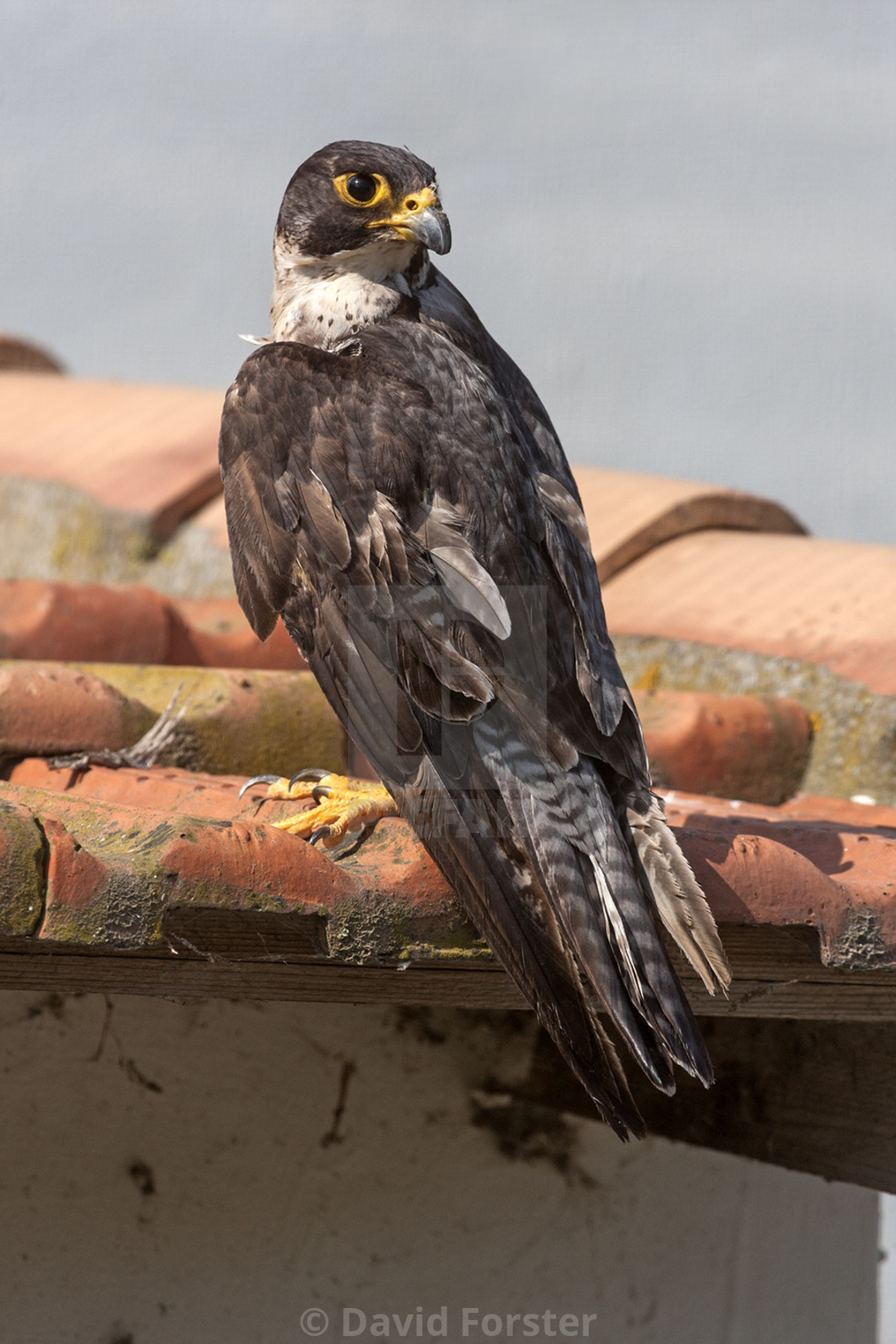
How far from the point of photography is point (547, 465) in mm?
1913

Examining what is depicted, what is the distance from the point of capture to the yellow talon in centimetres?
158

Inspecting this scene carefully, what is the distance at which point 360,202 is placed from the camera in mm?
2033

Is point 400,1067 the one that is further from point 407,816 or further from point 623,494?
point 623,494

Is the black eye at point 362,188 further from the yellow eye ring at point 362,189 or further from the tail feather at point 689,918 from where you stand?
the tail feather at point 689,918

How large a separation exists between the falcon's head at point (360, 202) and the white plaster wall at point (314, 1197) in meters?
1.07

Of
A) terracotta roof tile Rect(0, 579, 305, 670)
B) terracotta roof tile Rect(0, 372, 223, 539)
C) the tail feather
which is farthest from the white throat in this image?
terracotta roof tile Rect(0, 372, 223, 539)

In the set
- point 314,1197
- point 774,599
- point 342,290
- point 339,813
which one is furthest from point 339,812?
point 774,599

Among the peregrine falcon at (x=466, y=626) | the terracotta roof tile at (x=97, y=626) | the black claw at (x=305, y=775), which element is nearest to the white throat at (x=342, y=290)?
the peregrine falcon at (x=466, y=626)

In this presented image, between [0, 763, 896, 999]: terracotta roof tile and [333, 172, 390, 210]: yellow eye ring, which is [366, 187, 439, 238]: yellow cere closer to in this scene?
[333, 172, 390, 210]: yellow eye ring

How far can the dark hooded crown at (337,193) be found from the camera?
6.57ft

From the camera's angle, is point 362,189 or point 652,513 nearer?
point 362,189

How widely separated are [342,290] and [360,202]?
126 mm

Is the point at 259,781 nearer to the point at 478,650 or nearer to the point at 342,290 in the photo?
the point at 478,650

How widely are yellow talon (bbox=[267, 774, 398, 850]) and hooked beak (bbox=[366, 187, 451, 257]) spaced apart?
0.75 metres
